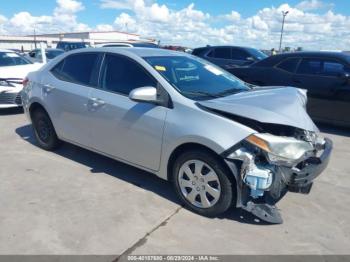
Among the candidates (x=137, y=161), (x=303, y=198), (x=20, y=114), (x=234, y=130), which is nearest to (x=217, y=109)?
(x=234, y=130)

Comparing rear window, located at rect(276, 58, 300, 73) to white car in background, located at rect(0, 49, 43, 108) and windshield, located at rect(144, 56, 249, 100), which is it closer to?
windshield, located at rect(144, 56, 249, 100)

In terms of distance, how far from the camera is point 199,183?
138 inches

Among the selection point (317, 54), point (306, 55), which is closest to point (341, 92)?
point (317, 54)

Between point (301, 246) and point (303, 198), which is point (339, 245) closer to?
point (301, 246)

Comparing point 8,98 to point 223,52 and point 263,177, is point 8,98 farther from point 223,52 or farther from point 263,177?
point 223,52

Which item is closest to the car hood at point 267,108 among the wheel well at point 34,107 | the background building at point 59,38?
the wheel well at point 34,107

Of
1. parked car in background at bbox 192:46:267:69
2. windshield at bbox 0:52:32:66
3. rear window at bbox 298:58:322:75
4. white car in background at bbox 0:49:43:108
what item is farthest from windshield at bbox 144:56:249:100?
parked car in background at bbox 192:46:267:69

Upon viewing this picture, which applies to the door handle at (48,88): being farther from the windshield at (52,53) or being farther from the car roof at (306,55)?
the windshield at (52,53)

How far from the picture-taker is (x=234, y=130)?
3193 millimetres

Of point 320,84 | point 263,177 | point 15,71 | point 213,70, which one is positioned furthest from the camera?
point 15,71

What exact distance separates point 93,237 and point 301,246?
74.5 inches

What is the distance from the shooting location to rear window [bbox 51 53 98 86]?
4.55 metres

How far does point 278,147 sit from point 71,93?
9.39 ft

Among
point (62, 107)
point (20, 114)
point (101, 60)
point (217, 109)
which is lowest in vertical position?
point (20, 114)
